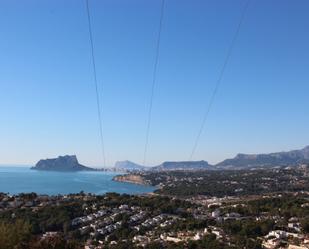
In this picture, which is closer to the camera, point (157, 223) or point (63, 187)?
point (157, 223)

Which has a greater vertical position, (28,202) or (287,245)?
(28,202)

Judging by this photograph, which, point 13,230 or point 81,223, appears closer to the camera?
point 13,230

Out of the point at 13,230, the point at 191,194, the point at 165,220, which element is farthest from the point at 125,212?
the point at 191,194

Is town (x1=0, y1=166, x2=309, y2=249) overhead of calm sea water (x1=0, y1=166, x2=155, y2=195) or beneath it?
beneath

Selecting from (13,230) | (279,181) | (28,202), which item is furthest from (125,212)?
(279,181)

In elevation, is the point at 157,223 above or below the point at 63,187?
below

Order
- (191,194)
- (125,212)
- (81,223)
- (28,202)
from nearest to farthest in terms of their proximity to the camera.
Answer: (81,223) < (125,212) < (28,202) < (191,194)

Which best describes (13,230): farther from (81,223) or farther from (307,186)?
(307,186)

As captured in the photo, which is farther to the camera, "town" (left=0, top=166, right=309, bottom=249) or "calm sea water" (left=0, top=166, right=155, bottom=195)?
"calm sea water" (left=0, top=166, right=155, bottom=195)

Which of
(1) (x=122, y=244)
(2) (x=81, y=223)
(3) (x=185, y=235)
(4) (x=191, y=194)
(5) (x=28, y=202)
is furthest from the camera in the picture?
(4) (x=191, y=194)

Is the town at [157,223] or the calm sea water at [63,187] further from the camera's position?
the calm sea water at [63,187]

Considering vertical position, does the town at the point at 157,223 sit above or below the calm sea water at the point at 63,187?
below
